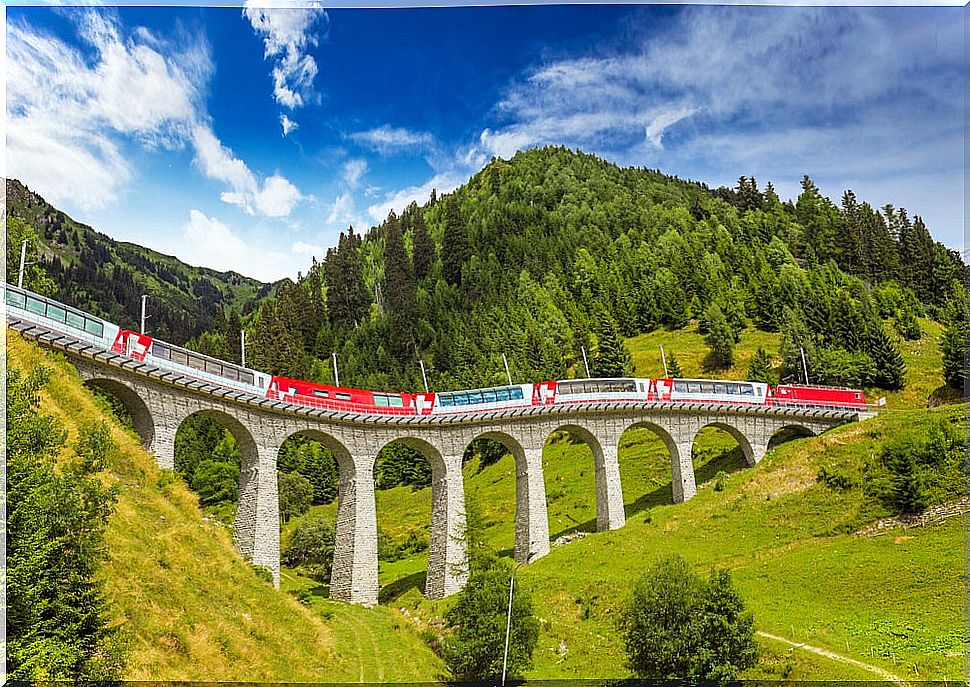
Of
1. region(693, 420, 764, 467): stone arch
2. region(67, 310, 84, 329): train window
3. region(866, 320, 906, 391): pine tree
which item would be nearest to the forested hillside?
region(866, 320, 906, 391): pine tree

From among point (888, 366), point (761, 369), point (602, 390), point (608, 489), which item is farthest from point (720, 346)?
point (608, 489)

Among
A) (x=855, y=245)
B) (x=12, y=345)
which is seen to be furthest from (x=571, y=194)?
(x=12, y=345)

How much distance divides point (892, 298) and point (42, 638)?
358ft

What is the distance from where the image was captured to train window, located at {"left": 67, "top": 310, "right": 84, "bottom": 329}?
28984 millimetres

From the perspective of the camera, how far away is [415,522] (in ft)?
206

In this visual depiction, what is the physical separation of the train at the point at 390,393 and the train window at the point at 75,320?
4 cm

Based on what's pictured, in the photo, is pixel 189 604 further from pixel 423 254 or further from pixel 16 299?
pixel 423 254

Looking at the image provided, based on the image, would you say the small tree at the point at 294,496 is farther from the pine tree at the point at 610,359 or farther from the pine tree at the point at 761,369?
the pine tree at the point at 761,369

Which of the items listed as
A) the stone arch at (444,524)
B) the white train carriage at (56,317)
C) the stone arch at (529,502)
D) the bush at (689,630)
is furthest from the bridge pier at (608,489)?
the white train carriage at (56,317)

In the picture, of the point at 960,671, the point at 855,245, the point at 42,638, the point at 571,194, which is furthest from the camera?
the point at 571,194

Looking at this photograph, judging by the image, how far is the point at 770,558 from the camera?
112ft

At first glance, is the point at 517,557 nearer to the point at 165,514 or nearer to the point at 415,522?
the point at 415,522

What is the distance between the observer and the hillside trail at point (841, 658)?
18078 mm

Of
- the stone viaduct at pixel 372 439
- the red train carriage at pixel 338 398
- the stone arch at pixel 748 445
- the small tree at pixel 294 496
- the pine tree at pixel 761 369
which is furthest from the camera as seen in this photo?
the pine tree at pixel 761 369
